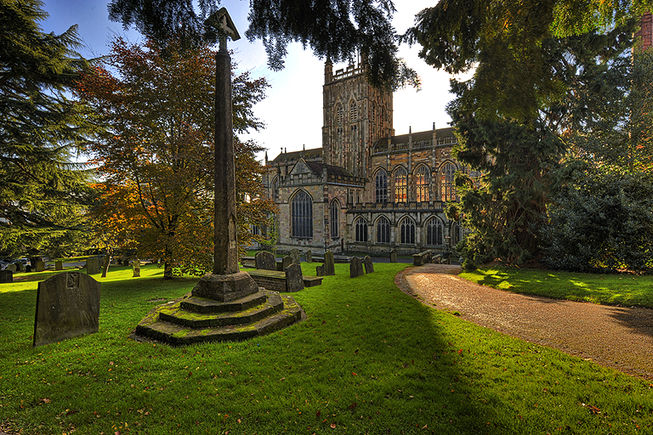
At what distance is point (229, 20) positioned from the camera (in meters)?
6.43

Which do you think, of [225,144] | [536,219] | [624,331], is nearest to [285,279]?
[225,144]

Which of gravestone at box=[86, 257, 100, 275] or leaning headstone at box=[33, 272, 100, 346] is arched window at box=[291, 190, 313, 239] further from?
leaning headstone at box=[33, 272, 100, 346]

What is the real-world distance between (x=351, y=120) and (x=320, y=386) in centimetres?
3654

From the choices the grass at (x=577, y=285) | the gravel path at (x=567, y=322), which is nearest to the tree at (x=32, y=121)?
the gravel path at (x=567, y=322)

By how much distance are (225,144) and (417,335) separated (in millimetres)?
5619

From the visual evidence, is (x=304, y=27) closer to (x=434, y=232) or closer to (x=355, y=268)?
(x=355, y=268)

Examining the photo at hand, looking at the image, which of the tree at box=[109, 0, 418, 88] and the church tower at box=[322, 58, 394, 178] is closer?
the tree at box=[109, 0, 418, 88]

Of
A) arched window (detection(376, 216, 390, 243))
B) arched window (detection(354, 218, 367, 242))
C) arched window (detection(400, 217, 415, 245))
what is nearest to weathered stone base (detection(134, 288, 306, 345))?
arched window (detection(400, 217, 415, 245))

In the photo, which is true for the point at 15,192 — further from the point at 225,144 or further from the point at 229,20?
the point at 229,20

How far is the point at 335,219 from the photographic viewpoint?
3128cm

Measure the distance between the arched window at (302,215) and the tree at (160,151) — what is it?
20.4m

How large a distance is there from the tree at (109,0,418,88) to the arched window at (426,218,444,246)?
24.5 metres

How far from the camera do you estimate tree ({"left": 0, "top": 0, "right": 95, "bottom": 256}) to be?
326 inches

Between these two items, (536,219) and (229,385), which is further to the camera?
(536,219)
